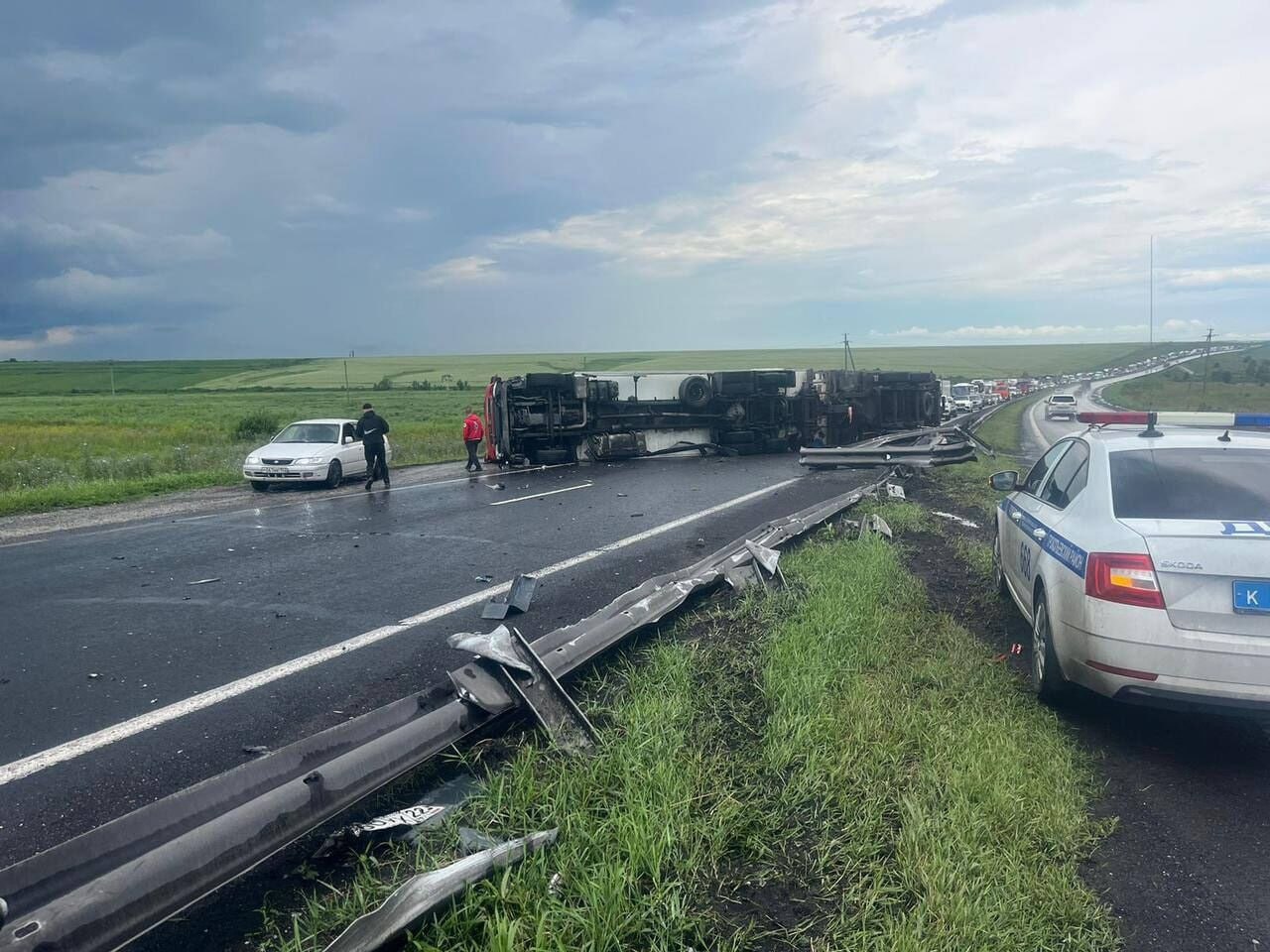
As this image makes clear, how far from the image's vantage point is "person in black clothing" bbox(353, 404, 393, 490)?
17953 millimetres

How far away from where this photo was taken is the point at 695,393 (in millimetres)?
24484

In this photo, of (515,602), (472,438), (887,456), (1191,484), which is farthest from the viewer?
(472,438)

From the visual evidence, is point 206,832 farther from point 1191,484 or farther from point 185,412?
point 185,412

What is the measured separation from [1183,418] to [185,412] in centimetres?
5665

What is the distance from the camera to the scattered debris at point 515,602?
700 cm

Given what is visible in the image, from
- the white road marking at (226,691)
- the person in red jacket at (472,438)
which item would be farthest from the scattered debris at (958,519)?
the person in red jacket at (472,438)

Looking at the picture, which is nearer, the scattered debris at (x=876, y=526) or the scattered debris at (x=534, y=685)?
the scattered debris at (x=534, y=685)

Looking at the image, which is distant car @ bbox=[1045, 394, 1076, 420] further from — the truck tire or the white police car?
the white police car

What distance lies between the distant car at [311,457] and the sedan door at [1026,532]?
1348 centimetres

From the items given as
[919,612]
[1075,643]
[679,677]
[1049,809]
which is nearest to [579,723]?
[679,677]

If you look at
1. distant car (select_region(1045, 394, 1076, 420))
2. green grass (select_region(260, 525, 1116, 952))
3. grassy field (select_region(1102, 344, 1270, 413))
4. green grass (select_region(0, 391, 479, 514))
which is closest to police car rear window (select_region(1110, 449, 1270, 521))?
green grass (select_region(260, 525, 1116, 952))

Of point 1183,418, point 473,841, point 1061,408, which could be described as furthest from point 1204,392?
point 473,841

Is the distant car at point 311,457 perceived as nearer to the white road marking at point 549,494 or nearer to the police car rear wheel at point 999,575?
the white road marking at point 549,494

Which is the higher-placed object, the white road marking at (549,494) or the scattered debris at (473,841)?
the scattered debris at (473,841)
